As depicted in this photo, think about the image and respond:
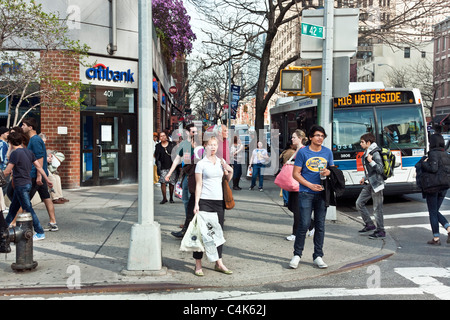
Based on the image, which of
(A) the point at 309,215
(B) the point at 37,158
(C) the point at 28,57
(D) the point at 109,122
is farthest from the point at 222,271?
(D) the point at 109,122

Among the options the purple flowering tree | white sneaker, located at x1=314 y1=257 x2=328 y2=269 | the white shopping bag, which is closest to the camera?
the white shopping bag

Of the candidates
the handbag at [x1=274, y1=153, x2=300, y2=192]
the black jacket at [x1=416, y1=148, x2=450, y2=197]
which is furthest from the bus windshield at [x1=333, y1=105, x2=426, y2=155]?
the handbag at [x1=274, y1=153, x2=300, y2=192]

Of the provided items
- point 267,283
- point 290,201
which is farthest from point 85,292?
point 290,201

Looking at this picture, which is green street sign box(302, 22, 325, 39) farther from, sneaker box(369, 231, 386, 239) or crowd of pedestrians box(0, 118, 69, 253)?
crowd of pedestrians box(0, 118, 69, 253)

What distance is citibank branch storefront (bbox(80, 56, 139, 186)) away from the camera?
47.1 ft

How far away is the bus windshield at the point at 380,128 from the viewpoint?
11.9 m

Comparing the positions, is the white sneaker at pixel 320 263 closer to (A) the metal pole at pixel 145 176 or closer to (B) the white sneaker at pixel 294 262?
(B) the white sneaker at pixel 294 262

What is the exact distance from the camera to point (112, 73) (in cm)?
1462

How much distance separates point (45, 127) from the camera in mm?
13633

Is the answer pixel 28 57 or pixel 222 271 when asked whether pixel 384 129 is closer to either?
pixel 222 271

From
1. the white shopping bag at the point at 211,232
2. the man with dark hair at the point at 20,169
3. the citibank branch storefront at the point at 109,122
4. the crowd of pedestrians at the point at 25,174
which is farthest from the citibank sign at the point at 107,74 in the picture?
the white shopping bag at the point at 211,232

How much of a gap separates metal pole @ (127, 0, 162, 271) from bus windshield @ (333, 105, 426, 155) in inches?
279

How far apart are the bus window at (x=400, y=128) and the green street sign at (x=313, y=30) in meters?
3.67

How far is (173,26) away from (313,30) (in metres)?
13.7
